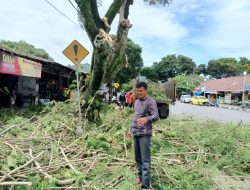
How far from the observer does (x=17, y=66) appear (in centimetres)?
1441

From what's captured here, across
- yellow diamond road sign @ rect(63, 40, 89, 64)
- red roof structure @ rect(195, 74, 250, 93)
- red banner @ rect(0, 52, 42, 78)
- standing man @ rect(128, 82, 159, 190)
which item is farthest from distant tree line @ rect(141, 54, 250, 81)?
standing man @ rect(128, 82, 159, 190)

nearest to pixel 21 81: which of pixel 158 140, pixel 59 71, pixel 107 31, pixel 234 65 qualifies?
pixel 59 71

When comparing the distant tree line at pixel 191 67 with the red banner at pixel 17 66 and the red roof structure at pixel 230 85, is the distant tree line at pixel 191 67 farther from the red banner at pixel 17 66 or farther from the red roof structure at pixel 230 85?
the red banner at pixel 17 66

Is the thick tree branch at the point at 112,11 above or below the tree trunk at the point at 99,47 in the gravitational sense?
above

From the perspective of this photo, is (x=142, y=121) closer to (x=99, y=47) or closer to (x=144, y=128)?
(x=144, y=128)

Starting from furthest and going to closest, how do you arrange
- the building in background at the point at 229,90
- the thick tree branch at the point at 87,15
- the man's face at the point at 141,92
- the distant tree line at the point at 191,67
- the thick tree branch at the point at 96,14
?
the distant tree line at the point at 191,67
the building in background at the point at 229,90
the thick tree branch at the point at 96,14
the thick tree branch at the point at 87,15
the man's face at the point at 141,92

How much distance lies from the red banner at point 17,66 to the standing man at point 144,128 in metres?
8.26

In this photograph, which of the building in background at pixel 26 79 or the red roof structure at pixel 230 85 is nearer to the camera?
the building in background at pixel 26 79

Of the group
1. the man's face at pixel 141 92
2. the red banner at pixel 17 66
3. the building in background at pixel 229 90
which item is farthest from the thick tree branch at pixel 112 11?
the building in background at pixel 229 90

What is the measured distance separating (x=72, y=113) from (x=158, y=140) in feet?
11.3

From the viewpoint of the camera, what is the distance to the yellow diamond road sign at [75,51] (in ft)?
34.8

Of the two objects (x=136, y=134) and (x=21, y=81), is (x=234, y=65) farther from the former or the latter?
(x=136, y=134)

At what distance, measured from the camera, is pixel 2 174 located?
19.2 feet

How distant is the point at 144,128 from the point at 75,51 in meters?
5.17
